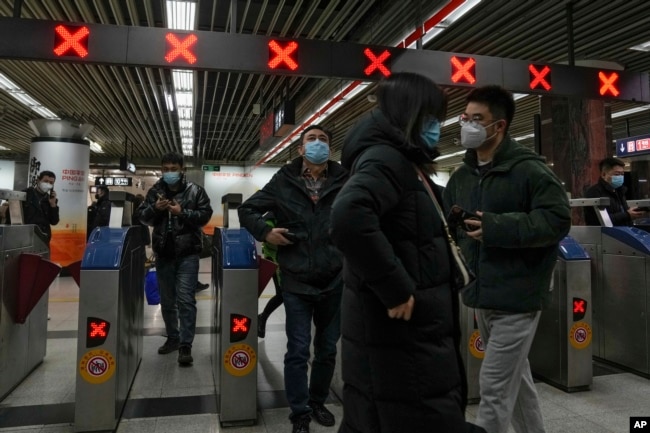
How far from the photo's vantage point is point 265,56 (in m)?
4.12

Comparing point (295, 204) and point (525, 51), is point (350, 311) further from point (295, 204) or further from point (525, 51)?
point (525, 51)

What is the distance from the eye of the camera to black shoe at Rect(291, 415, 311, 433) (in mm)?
2232

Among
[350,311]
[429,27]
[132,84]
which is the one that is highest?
[132,84]

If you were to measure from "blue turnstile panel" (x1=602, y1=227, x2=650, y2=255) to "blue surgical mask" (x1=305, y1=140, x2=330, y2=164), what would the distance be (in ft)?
8.10

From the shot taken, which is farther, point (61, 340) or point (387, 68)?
point (387, 68)

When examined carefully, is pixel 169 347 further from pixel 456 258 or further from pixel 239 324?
pixel 456 258

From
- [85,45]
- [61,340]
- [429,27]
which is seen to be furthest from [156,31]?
[61,340]

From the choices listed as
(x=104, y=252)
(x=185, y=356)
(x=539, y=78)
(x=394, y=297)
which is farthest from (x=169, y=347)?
(x=539, y=78)

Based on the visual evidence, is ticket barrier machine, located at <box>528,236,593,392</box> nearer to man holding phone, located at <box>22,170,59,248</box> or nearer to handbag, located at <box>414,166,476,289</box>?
handbag, located at <box>414,166,476,289</box>

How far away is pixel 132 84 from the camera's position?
7.66 metres

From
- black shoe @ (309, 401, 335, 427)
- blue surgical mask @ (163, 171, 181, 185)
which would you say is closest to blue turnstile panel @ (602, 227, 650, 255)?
black shoe @ (309, 401, 335, 427)

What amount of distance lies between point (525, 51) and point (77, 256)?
8.45m

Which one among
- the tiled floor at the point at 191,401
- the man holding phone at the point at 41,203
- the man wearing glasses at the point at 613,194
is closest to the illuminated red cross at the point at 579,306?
the tiled floor at the point at 191,401

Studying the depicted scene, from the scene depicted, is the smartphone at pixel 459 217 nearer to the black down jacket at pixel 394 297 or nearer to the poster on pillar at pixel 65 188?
the black down jacket at pixel 394 297
